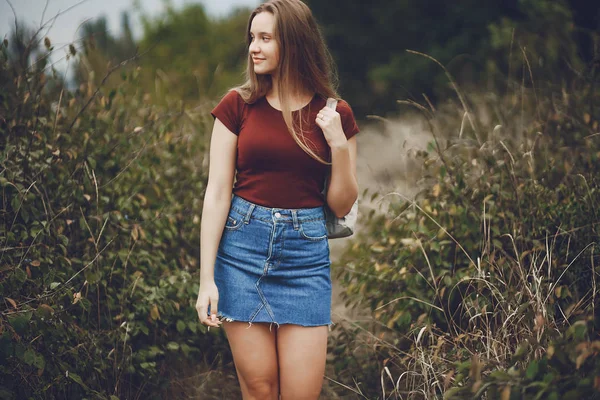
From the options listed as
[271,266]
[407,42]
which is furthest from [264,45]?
[407,42]

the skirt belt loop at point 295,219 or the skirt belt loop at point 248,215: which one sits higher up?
the skirt belt loop at point 248,215

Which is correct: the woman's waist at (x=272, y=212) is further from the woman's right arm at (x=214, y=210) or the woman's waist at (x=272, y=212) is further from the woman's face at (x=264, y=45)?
the woman's face at (x=264, y=45)

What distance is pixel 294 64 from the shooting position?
234cm

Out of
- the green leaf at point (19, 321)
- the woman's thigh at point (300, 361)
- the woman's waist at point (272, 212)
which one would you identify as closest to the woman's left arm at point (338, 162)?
the woman's waist at point (272, 212)

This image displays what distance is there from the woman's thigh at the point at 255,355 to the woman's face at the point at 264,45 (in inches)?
39.0

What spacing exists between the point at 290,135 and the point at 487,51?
30.7ft

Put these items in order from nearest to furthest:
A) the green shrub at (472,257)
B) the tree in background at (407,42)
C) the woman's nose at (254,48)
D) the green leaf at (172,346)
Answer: the woman's nose at (254,48)
the green shrub at (472,257)
the green leaf at (172,346)
the tree in background at (407,42)

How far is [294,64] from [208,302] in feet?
3.19

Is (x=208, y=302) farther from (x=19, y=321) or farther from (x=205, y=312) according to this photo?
(x=19, y=321)

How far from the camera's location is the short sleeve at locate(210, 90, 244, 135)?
7.56ft

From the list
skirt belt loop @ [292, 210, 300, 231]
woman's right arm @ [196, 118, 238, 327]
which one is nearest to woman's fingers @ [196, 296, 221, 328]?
woman's right arm @ [196, 118, 238, 327]

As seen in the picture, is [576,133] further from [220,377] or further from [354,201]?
[220,377]

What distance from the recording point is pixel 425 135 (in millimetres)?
6145

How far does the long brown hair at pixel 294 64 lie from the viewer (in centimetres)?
229
